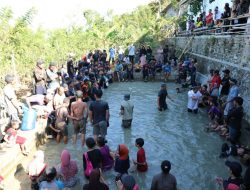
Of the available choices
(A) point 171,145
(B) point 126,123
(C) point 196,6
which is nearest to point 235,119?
(A) point 171,145

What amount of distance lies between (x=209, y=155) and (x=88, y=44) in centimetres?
1985

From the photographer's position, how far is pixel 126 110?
1123 cm

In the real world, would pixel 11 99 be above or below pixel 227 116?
above

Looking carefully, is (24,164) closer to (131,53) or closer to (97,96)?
(97,96)

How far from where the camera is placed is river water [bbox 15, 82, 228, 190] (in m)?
7.88

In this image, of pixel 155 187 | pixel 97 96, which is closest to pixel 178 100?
pixel 97 96

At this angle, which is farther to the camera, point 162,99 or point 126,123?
point 162,99

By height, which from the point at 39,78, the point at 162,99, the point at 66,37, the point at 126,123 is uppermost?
the point at 66,37

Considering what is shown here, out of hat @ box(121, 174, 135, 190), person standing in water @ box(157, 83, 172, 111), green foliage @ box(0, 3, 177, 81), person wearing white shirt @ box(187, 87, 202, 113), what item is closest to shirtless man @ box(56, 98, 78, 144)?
green foliage @ box(0, 3, 177, 81)

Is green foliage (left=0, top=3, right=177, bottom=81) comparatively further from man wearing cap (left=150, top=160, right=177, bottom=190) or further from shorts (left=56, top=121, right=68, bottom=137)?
man wearing cap (left=150, top=160, right=177, bottom=190)

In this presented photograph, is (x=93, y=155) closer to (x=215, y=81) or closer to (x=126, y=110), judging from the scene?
(x=126, y=110)

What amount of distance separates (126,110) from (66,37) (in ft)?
49.1

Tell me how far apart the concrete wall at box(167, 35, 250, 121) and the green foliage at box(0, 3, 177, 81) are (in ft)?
26.5

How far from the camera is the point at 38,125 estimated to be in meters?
10.0
